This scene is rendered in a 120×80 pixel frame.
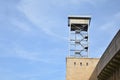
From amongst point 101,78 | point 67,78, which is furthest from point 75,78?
point 101,78

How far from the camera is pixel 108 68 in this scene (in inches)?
1103

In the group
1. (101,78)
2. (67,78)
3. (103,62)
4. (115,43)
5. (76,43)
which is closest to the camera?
(115,43)

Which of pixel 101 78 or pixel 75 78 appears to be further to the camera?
pixel 75 78

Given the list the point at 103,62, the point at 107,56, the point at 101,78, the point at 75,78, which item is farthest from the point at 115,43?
the point at 75,78

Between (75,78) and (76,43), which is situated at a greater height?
(76,43)

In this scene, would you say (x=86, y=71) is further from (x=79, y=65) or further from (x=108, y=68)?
(x=108, y=68)

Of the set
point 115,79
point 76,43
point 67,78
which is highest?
point 76,43

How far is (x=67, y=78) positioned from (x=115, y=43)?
28369 mm

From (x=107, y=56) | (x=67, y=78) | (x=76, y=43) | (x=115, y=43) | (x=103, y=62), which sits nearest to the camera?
(x=115, y=43)

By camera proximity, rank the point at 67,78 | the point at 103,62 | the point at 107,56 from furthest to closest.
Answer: the point at 67,78 → the point at 103,62 → the point at 107,56

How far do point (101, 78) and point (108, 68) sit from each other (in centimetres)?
479

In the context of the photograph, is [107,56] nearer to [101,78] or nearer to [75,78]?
[101,78]

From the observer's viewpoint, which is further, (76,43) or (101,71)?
(76,43)

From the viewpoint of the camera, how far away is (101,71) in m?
30.6
